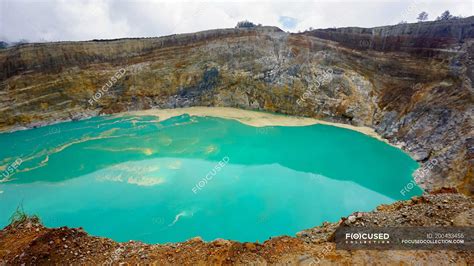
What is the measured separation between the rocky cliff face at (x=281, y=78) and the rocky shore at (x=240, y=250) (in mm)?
7713

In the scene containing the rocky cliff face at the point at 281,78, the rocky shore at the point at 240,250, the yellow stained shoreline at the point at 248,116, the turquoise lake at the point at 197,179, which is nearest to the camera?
the rocky shore at the point at 240,250

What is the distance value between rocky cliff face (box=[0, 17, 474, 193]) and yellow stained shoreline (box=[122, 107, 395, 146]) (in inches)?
29.0

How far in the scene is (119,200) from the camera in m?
9.70

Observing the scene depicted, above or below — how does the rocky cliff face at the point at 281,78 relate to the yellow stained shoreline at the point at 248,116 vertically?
above

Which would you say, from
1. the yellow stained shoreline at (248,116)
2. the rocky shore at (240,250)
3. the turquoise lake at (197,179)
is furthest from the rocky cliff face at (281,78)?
the rocky shore at (240,250)

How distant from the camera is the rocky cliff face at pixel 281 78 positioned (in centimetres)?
1469

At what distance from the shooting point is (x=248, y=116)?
858 inches

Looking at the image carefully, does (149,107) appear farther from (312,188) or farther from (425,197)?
(425,197)

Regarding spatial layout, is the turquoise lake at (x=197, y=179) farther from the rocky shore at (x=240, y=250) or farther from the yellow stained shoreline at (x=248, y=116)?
the rocky shore at (x=240, y=250)

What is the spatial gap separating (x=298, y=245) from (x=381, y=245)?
133 centimetres

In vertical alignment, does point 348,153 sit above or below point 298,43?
below

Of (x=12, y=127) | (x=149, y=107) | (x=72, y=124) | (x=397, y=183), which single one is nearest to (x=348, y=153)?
(x=397, y=183)

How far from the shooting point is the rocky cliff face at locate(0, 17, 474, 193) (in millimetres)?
14688

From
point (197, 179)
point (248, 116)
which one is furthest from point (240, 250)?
point (248, 116)
